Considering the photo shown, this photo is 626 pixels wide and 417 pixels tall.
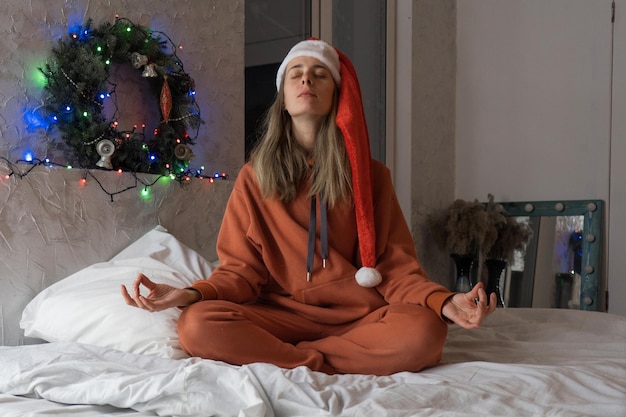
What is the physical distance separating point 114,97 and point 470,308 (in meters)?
1.30

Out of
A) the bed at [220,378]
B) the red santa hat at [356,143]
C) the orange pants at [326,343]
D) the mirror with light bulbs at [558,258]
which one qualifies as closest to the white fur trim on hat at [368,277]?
the red santa hat at [356,143]

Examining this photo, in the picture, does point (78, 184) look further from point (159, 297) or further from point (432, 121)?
point (432, 121)

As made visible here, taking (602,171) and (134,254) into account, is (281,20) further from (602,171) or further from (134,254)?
(602,171)

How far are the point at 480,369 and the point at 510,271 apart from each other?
227cm

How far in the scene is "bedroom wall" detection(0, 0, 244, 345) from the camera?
70.6 inches

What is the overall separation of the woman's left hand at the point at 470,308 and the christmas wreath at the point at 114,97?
110cm

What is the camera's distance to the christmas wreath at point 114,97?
190 centimetres

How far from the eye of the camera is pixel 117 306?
1.56m

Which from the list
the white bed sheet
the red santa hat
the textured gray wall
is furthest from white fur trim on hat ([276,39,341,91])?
the textured gray wall

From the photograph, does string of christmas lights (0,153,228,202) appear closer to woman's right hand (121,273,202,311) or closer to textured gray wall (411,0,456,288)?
woman's right hand (121,273,202,311)

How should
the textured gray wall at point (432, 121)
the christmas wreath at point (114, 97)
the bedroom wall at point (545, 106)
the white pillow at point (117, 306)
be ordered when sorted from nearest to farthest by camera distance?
the white pillow at point (117, 306) < the christmas wreath at point (114, 97) < the bedroom wall at point (545, 106) < the textured gray wall at point (432, 121)

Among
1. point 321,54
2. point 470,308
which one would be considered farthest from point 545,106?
point 470,308

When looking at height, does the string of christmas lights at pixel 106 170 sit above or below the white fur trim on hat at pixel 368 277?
above

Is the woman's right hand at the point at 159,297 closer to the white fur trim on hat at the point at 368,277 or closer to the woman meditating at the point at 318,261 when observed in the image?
the woman meditating at the point at 318,261
